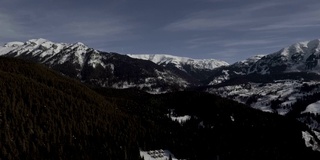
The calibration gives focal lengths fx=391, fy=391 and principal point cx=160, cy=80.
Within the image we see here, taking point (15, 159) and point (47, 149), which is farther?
point (47, 149)

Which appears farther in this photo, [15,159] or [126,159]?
[126,159]

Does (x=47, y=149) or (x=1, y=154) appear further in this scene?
(x=47, y=149)

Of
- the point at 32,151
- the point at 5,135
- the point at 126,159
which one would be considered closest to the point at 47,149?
the point at 32,151

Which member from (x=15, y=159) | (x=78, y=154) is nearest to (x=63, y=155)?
(x=78, y=154)

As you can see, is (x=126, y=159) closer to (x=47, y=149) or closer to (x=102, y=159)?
(x=102, y=159)

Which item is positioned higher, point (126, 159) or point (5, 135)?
point (5, 135)

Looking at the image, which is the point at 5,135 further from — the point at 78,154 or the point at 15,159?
the point at 78,154

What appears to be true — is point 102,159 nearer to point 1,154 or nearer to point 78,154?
point 78,154
